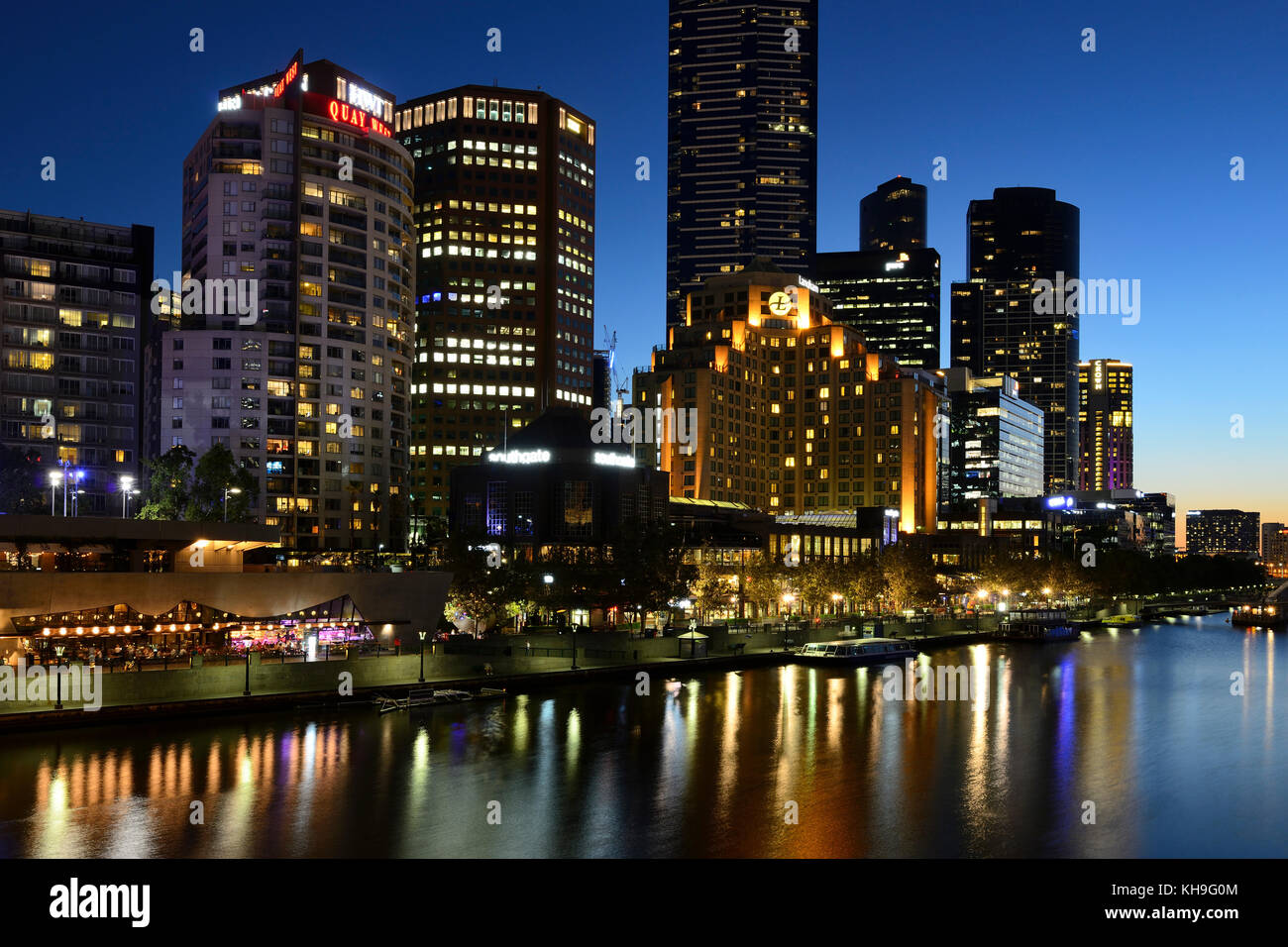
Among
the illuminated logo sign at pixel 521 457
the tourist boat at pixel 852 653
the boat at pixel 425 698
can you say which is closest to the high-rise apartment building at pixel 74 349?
the illuminated logo sign at pixel 521 457

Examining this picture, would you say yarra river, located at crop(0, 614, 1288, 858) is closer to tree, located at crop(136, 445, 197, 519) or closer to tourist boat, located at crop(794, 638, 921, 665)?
tourist boat, located at crop(794, 638, 921, 665)

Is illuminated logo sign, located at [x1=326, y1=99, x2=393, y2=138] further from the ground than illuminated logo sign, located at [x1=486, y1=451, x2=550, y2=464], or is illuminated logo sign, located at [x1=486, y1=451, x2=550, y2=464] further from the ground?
illuminated logo sign, located at [x1=326, y1=99, x2=393, y2=138]

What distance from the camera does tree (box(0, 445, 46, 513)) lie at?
117181mm

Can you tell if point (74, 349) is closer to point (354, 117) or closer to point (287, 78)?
point (287, 78)

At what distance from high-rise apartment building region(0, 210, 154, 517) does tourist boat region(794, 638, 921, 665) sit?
95927 mm

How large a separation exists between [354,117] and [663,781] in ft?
410

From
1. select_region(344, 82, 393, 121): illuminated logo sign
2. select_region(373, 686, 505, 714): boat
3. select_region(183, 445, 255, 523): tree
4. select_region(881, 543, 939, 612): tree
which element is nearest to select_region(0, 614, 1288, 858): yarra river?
select_region(373, 686, 505, 714): boat

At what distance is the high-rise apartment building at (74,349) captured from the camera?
145000 mm

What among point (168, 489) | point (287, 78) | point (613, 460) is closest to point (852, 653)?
point (613, 460)

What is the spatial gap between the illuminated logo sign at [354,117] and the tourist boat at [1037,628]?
355 ft

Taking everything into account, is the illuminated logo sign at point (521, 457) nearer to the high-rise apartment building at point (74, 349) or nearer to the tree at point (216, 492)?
the tree at point (216, 492)

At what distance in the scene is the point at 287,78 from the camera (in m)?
148
